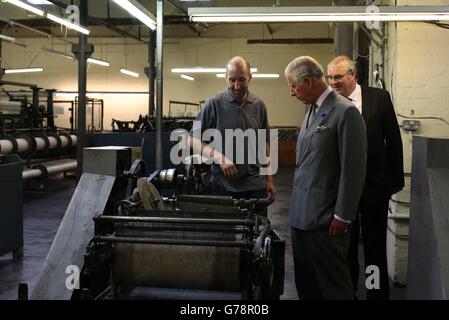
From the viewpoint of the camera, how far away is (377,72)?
430 cm

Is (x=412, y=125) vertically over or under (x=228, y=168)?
over

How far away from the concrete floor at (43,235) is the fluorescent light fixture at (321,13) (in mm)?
1812

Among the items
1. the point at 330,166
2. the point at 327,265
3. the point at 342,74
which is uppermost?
the point at 342,74

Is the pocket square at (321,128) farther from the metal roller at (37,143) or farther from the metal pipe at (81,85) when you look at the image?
the metal roller at (37,143)

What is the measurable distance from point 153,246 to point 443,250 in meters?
1.13

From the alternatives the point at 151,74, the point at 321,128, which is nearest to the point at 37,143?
the point at 151,74

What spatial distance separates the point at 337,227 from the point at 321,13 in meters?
1.77

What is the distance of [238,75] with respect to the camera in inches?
103

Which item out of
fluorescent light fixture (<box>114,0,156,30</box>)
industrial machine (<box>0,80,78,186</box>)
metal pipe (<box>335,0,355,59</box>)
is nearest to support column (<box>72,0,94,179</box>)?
industrial machine (<box>0,80,78,186</box>)

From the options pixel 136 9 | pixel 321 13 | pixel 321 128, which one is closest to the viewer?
pixel 321 128

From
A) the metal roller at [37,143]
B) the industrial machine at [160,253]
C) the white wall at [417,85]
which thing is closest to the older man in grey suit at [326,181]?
the industrial machine at [160,253]

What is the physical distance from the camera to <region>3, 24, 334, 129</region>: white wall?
1417 cm

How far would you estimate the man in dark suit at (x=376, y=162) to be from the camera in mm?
2730

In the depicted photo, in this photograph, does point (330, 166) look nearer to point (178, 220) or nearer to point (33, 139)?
point (178, 220)
